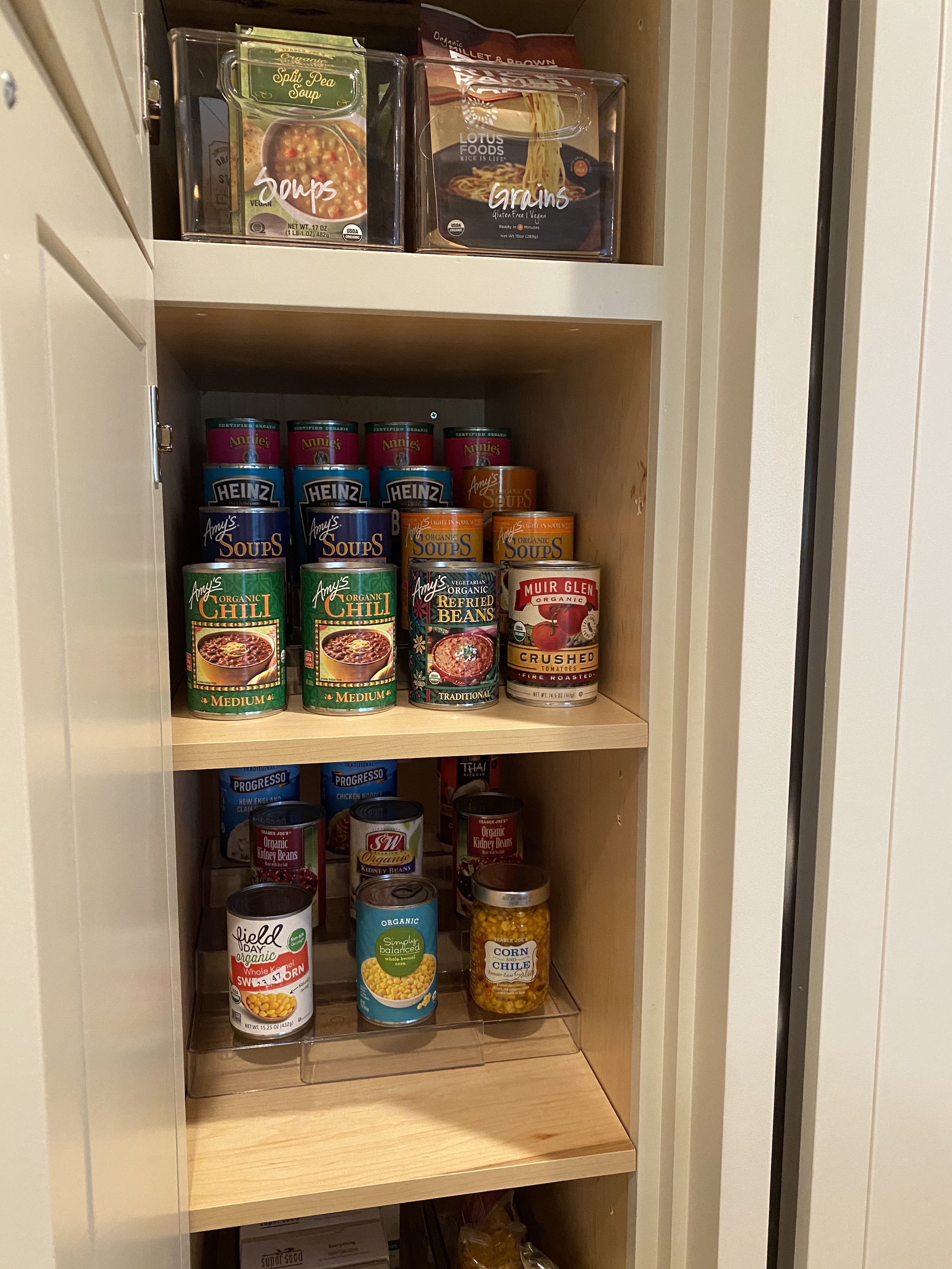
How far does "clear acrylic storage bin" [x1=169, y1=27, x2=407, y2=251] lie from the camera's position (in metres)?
0.76

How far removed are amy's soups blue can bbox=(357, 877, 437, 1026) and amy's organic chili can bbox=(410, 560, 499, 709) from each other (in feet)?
0.88

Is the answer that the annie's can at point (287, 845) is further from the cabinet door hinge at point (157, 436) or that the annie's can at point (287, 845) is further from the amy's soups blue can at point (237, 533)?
the cabinet door hinge at point (157, 436)

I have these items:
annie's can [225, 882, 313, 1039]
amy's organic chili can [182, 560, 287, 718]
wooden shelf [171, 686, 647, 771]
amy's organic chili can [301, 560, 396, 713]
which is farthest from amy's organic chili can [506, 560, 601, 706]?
annie's can [225, 882, 313, 1039]

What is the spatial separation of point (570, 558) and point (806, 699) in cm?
31

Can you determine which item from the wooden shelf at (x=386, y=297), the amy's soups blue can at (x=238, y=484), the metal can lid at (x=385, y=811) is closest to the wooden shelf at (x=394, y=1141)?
the metal can lid at (x=385, y=811)

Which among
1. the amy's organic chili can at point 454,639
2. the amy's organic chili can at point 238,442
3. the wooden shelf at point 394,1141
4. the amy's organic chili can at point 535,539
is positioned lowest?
the wooden shelf at point 394,1141

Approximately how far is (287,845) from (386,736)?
0.38m

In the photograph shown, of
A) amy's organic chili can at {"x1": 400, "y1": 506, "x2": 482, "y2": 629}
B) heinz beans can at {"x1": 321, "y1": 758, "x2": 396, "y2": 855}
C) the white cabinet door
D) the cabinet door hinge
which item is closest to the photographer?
the white cabinet door

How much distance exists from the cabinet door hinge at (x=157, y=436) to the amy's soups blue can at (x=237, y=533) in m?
0.19

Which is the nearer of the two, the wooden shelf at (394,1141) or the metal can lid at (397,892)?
the wooden shelf at (394,1141)

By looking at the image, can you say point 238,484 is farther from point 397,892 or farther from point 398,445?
point 397,892

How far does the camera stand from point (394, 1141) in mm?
912

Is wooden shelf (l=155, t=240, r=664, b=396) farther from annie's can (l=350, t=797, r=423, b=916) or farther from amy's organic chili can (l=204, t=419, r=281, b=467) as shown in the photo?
annie's can (l=350, t=797, r=423, b=916)

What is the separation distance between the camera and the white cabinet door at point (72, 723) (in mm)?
286
